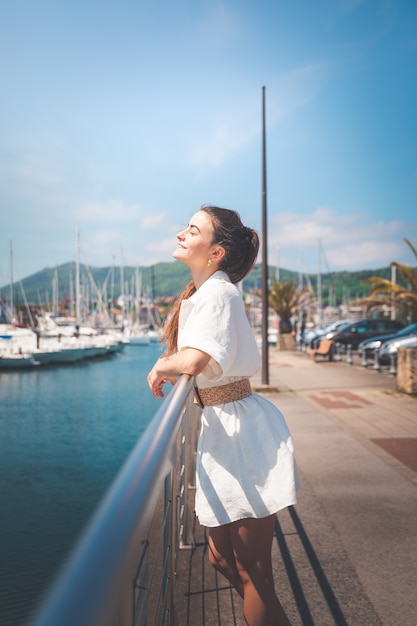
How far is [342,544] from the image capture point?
3.68 metres

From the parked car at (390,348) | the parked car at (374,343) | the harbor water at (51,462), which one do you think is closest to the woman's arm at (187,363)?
the harbor water at (51,462)

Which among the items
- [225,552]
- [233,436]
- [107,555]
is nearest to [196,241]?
[233,436]

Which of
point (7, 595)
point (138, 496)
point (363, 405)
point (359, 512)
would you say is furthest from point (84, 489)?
point (138, 496)

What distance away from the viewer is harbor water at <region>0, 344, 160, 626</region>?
9398 mm

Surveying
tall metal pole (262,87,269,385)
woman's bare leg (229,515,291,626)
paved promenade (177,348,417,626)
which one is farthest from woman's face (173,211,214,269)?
tall metal pole (262,87,269,385)

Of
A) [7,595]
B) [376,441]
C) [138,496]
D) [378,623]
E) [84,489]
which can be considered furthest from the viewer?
[84,489]

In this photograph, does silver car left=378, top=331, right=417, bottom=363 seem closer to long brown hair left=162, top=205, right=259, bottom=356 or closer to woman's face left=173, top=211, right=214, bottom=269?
long brown hair left=162, top=205, right=259, bottom=356

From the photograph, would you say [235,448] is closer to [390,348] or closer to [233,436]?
[233,436]

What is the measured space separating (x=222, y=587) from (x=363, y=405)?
8.06m

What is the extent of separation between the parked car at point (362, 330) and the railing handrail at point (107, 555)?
2617cm

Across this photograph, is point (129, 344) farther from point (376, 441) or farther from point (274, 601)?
point (274, 601)

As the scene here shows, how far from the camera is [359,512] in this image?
433 cm

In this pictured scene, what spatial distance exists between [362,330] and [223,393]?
26311 mm

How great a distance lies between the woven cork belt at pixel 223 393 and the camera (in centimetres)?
202
